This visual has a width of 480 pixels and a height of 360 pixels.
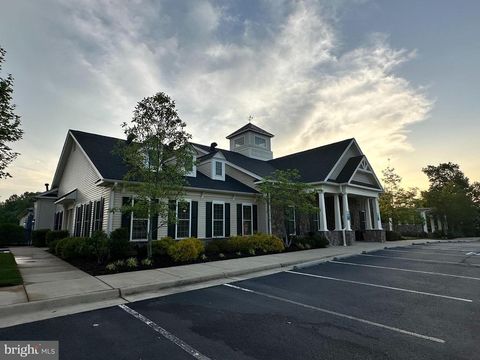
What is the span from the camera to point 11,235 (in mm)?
21609

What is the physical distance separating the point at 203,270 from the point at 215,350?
5.65 meters

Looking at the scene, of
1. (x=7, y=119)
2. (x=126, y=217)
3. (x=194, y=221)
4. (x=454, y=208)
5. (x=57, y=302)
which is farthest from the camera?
(x=454, y=208)

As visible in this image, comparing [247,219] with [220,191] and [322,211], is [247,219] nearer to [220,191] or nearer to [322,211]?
[220,191]

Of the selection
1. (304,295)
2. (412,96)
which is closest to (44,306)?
(304,295)

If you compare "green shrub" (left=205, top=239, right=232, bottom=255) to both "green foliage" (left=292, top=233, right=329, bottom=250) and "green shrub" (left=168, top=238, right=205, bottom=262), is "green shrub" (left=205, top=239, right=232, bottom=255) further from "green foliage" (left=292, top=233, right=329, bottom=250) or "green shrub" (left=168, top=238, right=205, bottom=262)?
"green foliage" (left=292, top=233, right=329, bottom=250)

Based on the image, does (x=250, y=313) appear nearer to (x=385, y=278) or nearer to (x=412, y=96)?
(x=385, y=278)

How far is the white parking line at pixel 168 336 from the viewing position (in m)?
3.52

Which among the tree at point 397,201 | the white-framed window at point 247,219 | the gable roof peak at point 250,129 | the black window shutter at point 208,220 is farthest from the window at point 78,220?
the tree at point 397,201

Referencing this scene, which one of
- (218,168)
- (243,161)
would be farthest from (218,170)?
(243,161)

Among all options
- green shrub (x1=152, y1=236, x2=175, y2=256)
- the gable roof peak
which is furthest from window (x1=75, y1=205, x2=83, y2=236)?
the gable roof peak

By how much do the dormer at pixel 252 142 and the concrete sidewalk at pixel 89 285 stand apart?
16782 millimetres

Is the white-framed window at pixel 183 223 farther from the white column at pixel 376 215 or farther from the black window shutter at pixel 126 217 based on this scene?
the white column at pixel 376 215

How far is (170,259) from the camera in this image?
36.3 ft

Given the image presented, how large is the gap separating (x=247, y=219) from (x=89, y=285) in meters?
11.8
